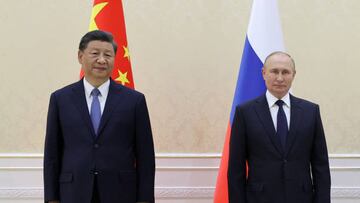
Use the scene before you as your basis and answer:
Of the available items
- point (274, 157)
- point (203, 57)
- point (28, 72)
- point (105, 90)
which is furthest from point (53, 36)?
point (274, 157)

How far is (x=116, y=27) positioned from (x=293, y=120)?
4.76 ft

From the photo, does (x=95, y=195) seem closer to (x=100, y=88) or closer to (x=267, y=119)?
(x=100, y=88)

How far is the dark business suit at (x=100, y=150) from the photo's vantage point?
6.46 ft

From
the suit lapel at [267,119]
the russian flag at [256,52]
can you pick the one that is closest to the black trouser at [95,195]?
the suit lapel at [267,119]

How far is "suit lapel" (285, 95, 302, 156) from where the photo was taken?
6.59ft

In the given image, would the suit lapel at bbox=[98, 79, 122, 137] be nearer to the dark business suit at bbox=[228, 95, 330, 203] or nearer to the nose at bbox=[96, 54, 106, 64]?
the nose at bbox=[96, 54, 106, 64]

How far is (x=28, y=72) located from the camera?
339 centimetres

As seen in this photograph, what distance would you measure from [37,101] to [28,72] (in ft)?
0.81

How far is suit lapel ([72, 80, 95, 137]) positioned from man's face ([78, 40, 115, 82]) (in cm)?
8

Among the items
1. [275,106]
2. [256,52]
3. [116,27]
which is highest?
[116,27]

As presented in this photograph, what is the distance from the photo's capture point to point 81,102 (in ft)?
6.70

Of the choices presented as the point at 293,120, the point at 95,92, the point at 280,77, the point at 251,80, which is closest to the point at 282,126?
the point at 293,120

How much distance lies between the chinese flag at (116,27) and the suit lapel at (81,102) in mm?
783

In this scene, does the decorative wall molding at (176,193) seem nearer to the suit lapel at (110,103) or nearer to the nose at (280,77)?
the suit lapel at (110,103)
